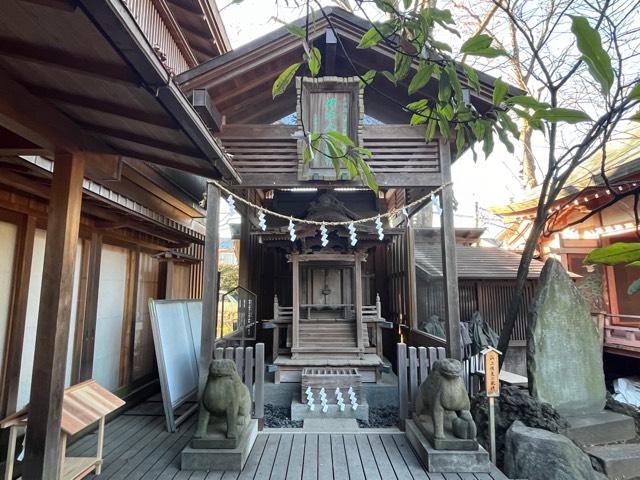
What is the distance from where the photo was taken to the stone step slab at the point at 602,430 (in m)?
4.40

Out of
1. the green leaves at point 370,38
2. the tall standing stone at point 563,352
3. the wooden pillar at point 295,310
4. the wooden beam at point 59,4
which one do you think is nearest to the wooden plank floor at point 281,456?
the tall standing stone at point 563,352

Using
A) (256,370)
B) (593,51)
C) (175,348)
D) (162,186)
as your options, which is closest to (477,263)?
(256,370)

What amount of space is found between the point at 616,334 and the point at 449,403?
821cm

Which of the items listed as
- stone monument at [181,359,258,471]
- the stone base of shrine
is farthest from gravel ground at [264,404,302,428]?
stone monument at [181,359,258,471]

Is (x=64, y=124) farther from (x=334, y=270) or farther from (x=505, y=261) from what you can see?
(x=505, y=261)

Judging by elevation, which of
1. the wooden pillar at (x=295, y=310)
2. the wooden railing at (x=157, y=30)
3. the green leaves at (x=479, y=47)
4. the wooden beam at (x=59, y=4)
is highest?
the wooden railing at (x=157, y=30)

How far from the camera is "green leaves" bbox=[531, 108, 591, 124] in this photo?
89 cm

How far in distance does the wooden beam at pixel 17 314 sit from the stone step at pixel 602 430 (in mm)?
6412

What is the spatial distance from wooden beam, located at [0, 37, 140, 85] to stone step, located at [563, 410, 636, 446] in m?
5.98

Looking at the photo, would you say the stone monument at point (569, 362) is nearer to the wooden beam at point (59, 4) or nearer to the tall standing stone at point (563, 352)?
the tall standing stone at point (563, 352)

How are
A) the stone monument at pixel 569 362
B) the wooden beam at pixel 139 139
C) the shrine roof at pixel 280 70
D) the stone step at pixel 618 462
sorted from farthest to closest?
the shrine roof at pixel 280 70 → the stone monument at pixel 569 362 → the stone step at pixel 618 462 → the wooden beam at pixel 139 139

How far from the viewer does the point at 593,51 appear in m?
0.78

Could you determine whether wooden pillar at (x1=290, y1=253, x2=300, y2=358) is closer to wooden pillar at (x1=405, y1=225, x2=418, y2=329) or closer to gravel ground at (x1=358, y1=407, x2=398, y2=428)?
gravel ground at (x1=358, y1=407, x2=398, y2=428)

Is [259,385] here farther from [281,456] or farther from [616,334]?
[616,334]
